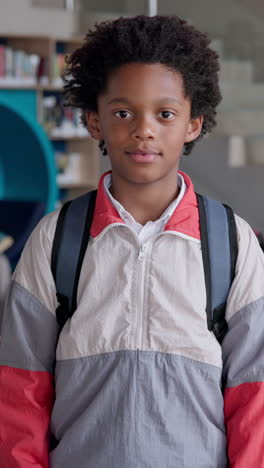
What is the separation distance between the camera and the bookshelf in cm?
597

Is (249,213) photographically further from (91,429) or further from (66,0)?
(91,429)

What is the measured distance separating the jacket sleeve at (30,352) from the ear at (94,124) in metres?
0.17

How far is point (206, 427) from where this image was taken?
46.3 inches

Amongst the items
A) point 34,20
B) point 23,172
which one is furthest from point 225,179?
point 34,20

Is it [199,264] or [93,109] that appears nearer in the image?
[199,264]

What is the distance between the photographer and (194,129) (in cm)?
132

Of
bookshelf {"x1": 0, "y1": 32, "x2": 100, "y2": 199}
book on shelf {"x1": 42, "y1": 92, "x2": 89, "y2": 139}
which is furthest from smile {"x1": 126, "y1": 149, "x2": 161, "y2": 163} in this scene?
book on shelf {"x1": 42, "y1": 92, "x2": 89, "y2": 139}

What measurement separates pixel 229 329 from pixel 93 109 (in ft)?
1.41

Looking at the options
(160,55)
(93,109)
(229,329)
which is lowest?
(229,329)

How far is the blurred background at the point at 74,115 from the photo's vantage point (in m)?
4.82

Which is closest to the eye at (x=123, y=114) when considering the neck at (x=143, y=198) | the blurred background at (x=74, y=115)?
the neck at (x=143, y=198)

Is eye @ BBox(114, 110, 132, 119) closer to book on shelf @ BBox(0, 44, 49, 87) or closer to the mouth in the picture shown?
the mouth

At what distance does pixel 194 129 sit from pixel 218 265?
0.25 metres

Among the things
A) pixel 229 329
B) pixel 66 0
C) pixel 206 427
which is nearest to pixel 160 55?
pixel 229 329
